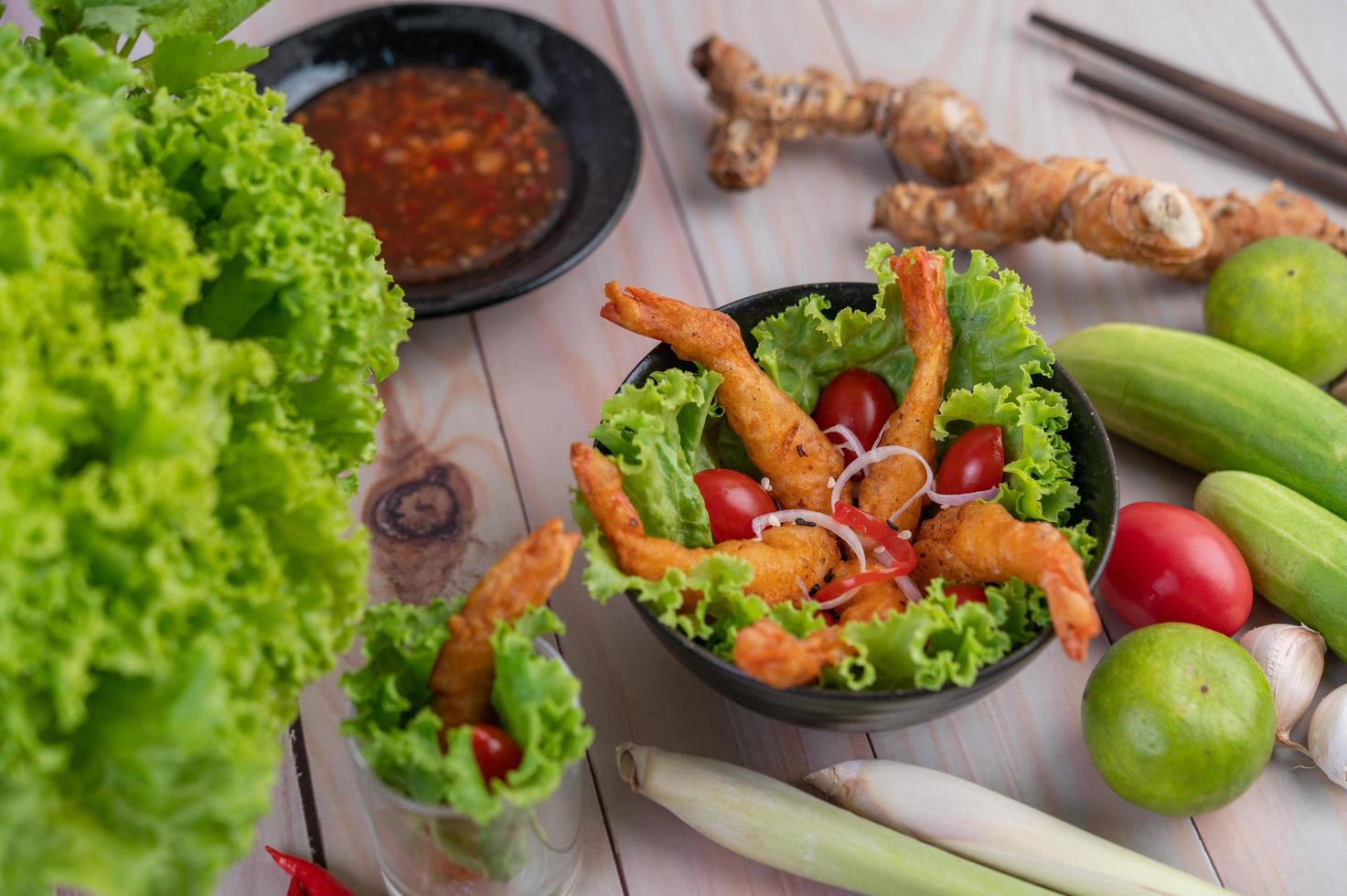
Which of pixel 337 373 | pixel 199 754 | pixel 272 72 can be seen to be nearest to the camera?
pixel 199 754

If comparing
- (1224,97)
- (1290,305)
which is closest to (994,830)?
(1290,305)

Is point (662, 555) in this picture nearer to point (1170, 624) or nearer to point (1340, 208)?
point (1170, 624)

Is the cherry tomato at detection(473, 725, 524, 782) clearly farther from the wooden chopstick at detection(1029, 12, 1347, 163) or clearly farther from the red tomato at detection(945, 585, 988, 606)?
the wooden chopstick at detection(1029, 12, 1347, 163)

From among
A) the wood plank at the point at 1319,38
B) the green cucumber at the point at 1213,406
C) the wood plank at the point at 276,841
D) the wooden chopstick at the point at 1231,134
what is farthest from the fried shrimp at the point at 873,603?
the wood plank at the point at 1319,38

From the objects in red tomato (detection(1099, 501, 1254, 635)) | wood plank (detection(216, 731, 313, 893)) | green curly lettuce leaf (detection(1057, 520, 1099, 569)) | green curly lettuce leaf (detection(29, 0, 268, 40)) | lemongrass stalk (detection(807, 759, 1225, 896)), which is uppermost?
green curly lettuce leaf (detection(29, 0, 268, 40))

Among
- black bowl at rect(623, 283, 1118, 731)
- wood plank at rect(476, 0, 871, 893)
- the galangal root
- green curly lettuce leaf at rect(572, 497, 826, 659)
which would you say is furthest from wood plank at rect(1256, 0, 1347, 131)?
green curly lettuce leaf at rect(572, 497, 826, 659)

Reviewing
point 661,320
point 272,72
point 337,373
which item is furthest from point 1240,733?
point 272,72

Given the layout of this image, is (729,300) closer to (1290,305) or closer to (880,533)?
(880,533)
